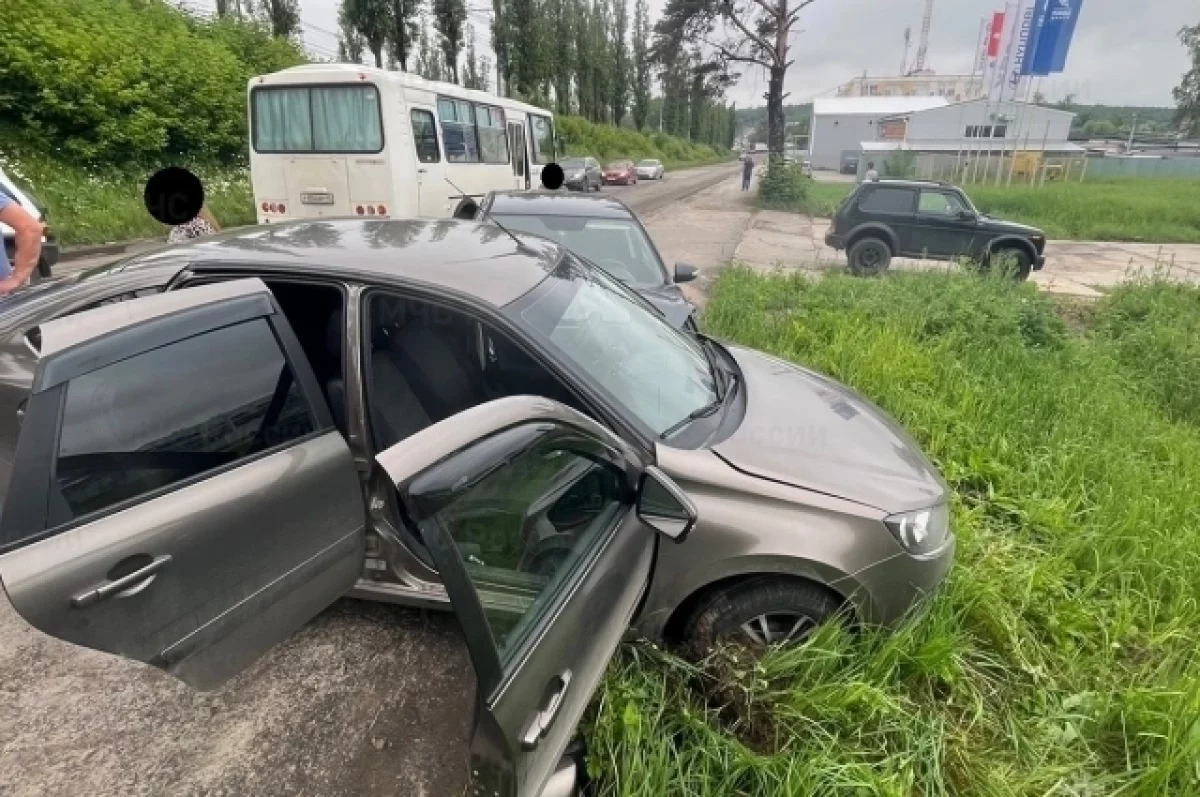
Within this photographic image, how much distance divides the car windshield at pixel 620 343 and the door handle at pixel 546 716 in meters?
0.94

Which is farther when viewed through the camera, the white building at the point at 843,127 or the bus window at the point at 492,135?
the white building at the point at 843,127

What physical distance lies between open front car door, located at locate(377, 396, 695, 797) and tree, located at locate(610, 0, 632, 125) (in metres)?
53.7

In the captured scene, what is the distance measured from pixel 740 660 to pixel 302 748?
1.45m

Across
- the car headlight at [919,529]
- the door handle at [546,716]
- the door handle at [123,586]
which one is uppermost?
the door handle at [123,586]

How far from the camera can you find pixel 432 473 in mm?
1194

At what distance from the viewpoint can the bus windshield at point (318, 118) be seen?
9.27 meters

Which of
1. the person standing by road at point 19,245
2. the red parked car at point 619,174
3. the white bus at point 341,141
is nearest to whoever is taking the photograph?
the person standing by road at point 19,245

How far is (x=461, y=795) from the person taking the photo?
6.08 ft

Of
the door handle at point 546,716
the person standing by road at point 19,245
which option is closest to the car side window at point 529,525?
the door handle at point 546,716

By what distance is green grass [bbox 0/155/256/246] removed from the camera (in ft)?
34.2

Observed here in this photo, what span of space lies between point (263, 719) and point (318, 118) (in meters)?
9.55

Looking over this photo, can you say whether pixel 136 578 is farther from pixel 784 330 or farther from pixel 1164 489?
pixel 784 330

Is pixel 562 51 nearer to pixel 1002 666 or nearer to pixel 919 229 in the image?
pixel 919 229

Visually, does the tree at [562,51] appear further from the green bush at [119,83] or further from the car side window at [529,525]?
the car side window at [529,525]
